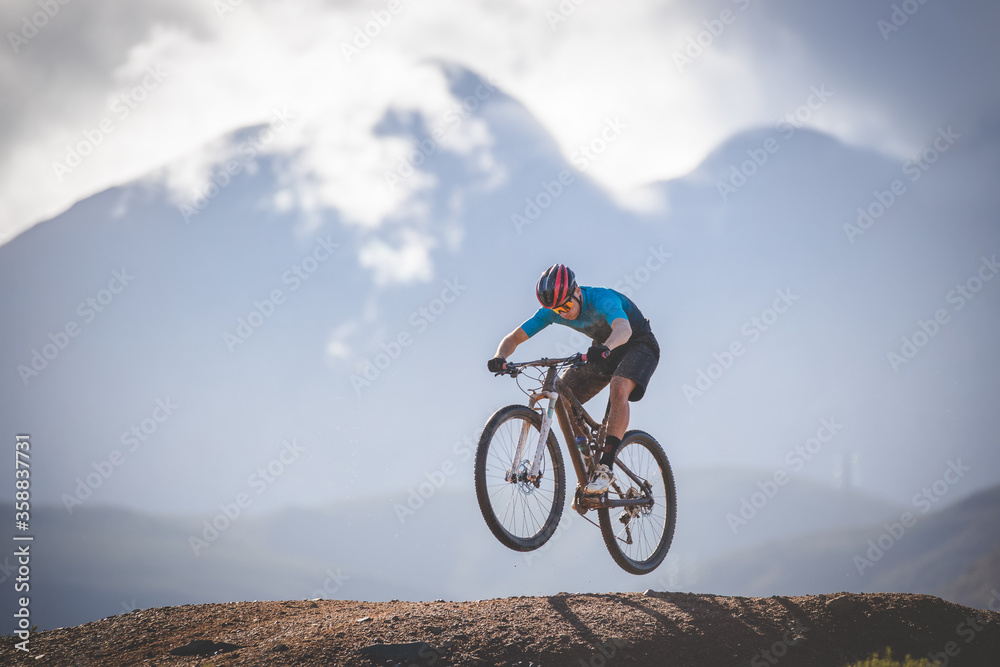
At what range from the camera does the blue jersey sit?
31.6 ft

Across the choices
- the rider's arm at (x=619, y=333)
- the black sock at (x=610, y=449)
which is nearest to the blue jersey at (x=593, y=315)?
the rider's arm at (x=619, y=333)

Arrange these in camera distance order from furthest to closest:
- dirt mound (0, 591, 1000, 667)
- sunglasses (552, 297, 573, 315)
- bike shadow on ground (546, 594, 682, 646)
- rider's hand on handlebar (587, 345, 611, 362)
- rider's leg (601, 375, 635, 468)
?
rider's leg (601, 375, 635, 468)
sunglasses (552, 297, 573, 315)
rider's hand on handlebar (587, 345, 611, 362)
bike shadow on ground (546, 594, 682, 646)
dirt mound (0, 591, 1000, 667)

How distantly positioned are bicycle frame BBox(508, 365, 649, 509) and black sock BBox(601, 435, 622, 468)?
0.29 ft

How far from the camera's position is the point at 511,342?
975 centimetres

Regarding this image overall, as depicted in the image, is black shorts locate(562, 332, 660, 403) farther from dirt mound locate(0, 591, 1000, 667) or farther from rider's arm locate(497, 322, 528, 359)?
dirt mound locate(0, 591, 1000, 667)

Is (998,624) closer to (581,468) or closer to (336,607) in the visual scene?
(581,468)

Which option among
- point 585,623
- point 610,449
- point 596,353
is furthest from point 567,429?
point 585,623

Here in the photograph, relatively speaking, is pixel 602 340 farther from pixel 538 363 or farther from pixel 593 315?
pixel 538 363

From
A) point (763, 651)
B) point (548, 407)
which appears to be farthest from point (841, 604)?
point (548, 407)

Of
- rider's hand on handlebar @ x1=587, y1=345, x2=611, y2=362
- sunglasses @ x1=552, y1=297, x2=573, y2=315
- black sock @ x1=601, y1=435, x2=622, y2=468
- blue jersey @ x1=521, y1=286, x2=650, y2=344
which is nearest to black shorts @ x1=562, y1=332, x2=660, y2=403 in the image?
blue jersey @ x1=521, y1=286, x2=650, y2=344

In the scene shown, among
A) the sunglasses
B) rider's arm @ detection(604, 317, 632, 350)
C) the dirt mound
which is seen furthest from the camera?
the sunglasses

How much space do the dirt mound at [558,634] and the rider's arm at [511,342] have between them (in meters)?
3.07

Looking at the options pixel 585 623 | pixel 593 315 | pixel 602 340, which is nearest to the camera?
pixel 585 623

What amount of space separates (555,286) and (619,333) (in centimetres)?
99
